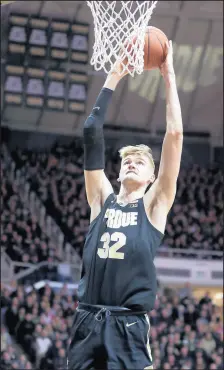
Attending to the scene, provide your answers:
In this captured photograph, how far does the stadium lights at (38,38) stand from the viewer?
20141 millimetres

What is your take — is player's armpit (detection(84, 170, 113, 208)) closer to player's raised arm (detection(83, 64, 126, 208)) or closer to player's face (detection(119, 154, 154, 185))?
player's raised arm (detection(83, 64, 126, 208))

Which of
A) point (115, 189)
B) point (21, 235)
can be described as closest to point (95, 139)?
point (21, 235)

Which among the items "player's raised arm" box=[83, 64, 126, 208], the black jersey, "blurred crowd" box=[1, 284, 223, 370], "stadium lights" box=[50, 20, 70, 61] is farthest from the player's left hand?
"stadium lights" box=[50, 20, 70, 61]

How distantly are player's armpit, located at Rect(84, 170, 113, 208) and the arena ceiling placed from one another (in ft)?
64.6

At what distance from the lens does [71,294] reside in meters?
18.5

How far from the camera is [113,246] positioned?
461 cm

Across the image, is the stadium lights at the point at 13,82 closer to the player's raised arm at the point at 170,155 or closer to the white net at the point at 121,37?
the white net at the point at 121,37

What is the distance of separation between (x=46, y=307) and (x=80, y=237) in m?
6.26

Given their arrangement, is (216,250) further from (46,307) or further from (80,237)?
(46,307)

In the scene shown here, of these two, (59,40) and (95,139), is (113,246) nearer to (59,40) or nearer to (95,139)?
(95,139)

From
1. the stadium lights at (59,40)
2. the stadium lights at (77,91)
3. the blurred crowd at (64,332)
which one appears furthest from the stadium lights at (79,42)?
the blurred crowd at (64,332)

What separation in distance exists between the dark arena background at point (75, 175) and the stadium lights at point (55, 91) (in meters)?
0.03

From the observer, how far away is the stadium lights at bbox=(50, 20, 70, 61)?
66.2ft

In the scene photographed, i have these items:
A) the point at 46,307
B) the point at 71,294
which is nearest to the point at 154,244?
the point at 46,307
